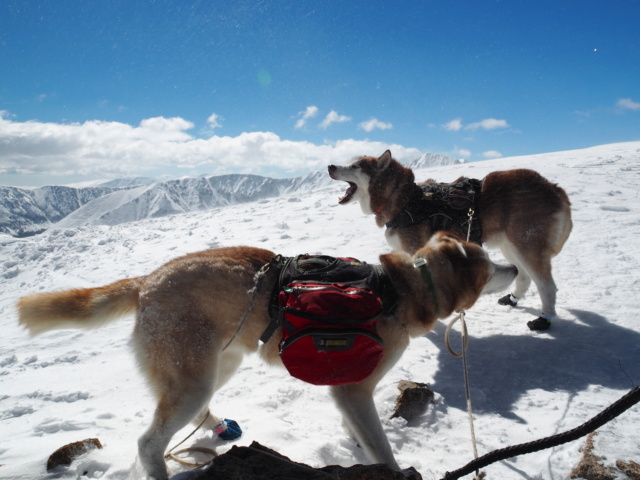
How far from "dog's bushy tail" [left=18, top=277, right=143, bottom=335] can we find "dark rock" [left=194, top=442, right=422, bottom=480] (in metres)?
1.32

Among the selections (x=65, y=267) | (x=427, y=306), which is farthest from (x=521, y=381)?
(x=65, y=267)

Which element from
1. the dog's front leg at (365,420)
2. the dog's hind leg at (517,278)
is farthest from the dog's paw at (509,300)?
the dog's front leg at (365,420)

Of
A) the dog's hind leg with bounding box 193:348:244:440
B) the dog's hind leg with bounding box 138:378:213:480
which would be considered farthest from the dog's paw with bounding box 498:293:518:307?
the dog's hind leg with bounding box 138:378:213:480

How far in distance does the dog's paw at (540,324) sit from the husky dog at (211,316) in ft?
7.31

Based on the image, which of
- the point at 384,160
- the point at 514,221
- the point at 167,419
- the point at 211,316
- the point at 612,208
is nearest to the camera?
the point at 167,419

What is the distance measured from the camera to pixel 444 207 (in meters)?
5.03

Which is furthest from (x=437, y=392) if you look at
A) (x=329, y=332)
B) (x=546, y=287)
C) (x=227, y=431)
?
(x=546, y=287)

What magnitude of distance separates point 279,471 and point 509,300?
4.66m

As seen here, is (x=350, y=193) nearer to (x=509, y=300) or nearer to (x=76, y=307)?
(x=509, y=300)

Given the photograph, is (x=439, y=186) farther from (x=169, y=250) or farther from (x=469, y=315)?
(x=169, y=250)

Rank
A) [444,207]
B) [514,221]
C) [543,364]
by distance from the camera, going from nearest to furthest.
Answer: [543,364]
[514,221]
[444,207]

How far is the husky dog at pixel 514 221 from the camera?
15.3 feet

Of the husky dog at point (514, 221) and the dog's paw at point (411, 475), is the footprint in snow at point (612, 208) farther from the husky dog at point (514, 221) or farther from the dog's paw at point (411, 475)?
the dog's paw at point (411, 475)

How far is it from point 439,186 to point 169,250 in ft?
29.8
